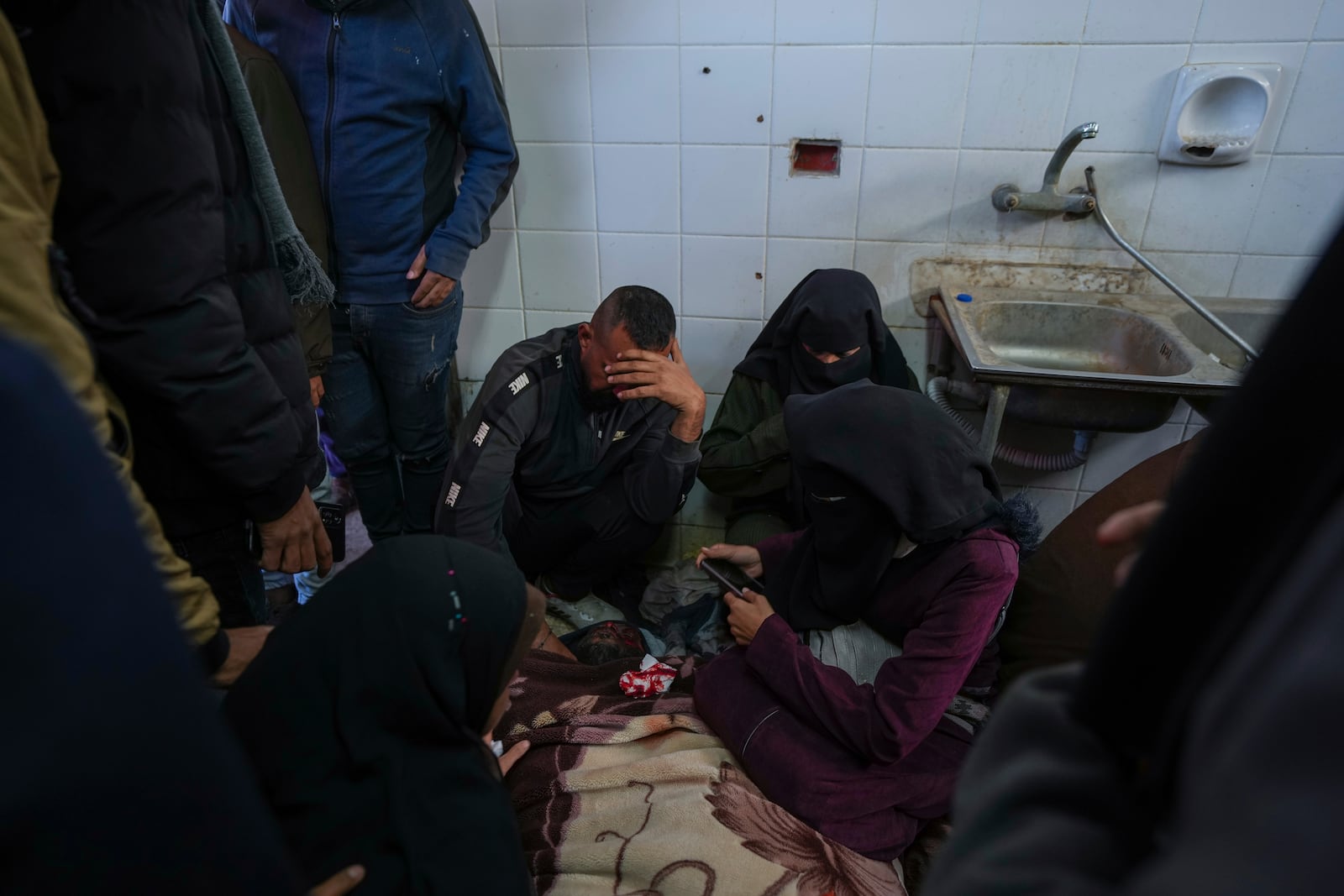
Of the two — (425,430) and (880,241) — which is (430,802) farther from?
(880,241)

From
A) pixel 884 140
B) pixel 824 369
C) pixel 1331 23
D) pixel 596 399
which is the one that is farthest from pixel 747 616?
pixel 1331 23

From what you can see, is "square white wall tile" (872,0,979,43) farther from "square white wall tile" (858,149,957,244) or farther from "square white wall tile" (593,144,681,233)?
"square white wall tile" (593,144,681,233)

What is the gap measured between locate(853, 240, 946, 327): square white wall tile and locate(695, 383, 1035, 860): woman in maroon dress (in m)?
0.98

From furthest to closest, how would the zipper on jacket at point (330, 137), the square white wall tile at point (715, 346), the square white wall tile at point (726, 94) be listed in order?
the square white wall tile at point (715, 346)
the square white wall tile at point (726, 94)
the zipper on jacket at point (330, 137)

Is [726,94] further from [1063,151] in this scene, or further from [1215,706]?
[1215,706]

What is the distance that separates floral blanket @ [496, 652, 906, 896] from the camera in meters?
1.10

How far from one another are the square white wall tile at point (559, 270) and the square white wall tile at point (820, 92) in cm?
66

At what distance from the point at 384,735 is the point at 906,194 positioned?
1.95 metres

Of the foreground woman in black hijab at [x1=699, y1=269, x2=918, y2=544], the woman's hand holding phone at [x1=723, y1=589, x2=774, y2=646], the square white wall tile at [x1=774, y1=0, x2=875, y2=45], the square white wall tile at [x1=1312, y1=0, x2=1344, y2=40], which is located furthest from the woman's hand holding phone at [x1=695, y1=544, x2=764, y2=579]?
the square white wall tile at [x1=1312, y1=0, x2=1344, y2=40]

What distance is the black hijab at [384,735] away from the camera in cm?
84

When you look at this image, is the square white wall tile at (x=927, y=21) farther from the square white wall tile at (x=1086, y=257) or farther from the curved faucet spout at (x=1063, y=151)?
the square white wall tile at (x=1086, y=257)

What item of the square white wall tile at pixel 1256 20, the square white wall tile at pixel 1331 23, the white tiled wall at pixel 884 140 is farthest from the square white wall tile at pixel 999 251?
the square white wall tile at pixel 1331 23

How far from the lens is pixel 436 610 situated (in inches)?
36.2

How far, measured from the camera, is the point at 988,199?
2188mm
